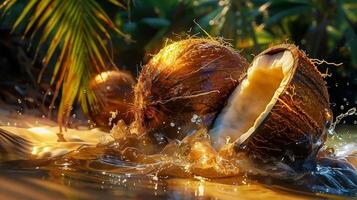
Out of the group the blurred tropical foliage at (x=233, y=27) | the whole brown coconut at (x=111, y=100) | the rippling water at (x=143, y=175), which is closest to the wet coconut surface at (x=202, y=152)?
the rippling water at (x=143, y=175)

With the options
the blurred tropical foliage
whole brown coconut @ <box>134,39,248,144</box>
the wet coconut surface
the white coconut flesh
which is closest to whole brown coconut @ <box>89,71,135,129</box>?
the blurred tropical foliage

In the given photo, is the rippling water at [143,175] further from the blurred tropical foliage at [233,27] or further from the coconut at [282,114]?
the blurred tropical foliage at [233,27]

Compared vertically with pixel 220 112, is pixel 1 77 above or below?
above

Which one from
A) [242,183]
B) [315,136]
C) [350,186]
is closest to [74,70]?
[242,183]

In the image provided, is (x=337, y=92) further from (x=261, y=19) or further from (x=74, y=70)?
(x=74, y=70)

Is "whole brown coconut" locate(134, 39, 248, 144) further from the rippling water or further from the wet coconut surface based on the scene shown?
the rippling water

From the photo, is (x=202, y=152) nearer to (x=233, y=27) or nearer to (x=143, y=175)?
(x=143, y=175)

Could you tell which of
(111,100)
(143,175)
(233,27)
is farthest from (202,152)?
(233,27)
